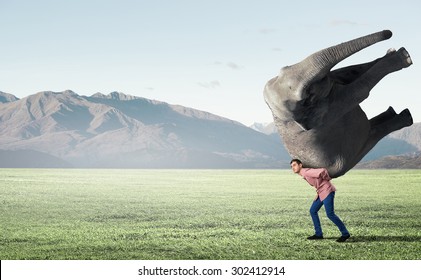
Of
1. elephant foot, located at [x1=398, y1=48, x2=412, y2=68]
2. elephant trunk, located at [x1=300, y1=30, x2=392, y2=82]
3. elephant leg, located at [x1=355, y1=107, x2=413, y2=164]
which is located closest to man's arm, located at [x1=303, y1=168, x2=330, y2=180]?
elephant leg, located at [x1=355, y1=107, x2=413, y2=164]

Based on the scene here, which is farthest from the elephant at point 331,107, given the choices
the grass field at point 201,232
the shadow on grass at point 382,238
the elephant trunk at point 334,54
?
the shadow on grass at point 382,238

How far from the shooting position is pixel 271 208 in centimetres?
2709

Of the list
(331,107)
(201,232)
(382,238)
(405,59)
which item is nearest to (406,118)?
(405,59)

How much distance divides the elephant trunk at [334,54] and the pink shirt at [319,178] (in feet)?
6.99

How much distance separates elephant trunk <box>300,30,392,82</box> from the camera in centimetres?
840

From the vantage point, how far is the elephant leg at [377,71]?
9344 mm

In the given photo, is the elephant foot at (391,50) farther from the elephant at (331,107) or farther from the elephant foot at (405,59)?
the elephant foot at (405,59)

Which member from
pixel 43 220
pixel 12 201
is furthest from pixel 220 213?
pixel 12 201

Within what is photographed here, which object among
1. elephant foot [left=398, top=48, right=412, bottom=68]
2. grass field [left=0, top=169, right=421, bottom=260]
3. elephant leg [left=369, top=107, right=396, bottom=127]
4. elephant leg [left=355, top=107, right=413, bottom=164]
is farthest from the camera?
grass field [left=0, top=169, right=421, bottom=260]

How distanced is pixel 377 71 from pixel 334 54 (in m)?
1.37

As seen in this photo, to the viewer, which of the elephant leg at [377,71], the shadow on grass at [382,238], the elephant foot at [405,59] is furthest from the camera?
the shadow on grass at [382,238]

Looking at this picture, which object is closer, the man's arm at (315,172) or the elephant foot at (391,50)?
the elephant foot at (391,50)

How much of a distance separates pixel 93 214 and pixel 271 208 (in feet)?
27.4

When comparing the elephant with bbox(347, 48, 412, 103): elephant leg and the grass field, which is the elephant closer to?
bbox(347, 48, 412, 103): elephant leg
